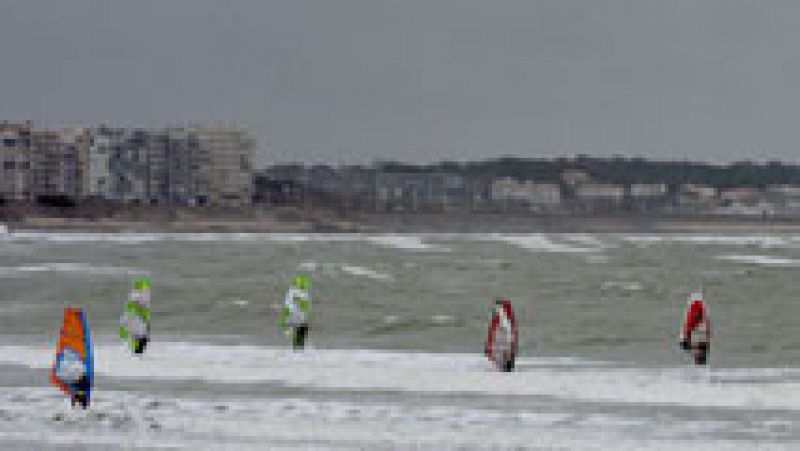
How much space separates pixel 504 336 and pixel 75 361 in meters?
7.46

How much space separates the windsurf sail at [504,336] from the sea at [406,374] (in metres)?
0.40

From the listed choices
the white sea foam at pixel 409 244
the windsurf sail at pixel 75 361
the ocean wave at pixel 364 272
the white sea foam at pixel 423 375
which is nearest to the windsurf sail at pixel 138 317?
the white sea foam at pixel 423 375

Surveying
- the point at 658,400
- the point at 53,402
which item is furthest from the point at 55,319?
the point at 658,400

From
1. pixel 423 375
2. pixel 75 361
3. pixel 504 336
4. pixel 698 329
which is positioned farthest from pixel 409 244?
pixel 75 361

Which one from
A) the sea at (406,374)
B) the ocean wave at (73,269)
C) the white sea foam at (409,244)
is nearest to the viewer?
the sea at (406,374)

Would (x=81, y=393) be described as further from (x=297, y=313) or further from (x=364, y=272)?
(x=364, y=272)

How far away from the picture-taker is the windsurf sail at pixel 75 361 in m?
19.4

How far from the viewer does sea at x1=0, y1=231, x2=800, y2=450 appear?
18.0 meters

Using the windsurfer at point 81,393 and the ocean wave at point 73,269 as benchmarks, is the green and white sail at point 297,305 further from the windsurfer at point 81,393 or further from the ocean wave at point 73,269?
the ocean wave at point 73,269

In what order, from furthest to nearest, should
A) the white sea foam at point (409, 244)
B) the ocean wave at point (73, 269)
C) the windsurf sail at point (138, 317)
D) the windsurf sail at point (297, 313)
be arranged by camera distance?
the white sea foam at point (409, 244) < the ocean wave at point (73, 269) < the windsurf sail at point (297, 313) < the windsurf sail at point (138, 317)

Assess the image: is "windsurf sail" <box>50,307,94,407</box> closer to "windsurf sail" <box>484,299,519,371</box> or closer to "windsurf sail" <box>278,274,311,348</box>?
"windsurf sail" <box>484,299,519,371</box>

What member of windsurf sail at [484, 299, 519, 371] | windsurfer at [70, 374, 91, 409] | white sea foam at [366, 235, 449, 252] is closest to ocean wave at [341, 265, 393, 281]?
windsurf sail at [484, 299, 519, 371]

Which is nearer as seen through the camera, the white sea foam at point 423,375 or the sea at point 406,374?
the sea at point 406,374

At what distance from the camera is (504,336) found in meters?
24.5
